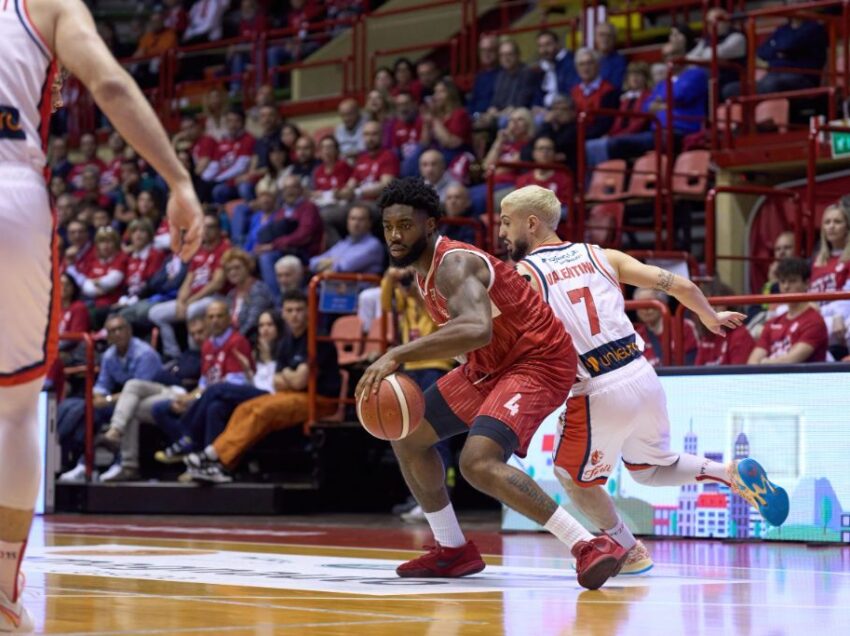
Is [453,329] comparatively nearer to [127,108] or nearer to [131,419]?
[127,108]

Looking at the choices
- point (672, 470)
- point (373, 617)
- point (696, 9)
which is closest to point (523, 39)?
point (696, 9)

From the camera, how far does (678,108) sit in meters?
14.6

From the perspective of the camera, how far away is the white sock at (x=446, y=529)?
6641mm

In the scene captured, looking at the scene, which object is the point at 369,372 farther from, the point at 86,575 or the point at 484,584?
the point at 86,575

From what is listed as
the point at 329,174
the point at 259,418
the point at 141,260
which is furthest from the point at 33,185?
the point at 141,260

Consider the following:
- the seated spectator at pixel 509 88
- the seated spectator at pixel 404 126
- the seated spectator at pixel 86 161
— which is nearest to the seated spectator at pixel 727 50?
the seated spectator at pixel 509 88

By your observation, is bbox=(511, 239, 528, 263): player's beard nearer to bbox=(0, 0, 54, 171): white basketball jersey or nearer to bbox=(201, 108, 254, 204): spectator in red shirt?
bbox=(0, 0, 54, 171): white basketball jersey

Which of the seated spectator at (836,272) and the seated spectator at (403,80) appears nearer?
the seated spectator at (836,272)

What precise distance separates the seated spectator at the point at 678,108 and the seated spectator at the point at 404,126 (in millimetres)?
2694

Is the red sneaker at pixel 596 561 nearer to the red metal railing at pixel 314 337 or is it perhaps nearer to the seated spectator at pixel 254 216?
the red metal railing at pixel 314 337

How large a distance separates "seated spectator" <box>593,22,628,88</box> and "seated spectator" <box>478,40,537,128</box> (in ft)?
2.82

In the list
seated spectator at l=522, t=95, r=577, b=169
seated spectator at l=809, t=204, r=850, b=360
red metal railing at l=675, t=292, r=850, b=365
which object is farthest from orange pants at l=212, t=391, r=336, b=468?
seated spectator at l=809, t=204, r=850, b=360

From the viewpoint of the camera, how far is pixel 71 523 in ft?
38.9

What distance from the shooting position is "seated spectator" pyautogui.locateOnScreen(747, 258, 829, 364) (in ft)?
32.5
